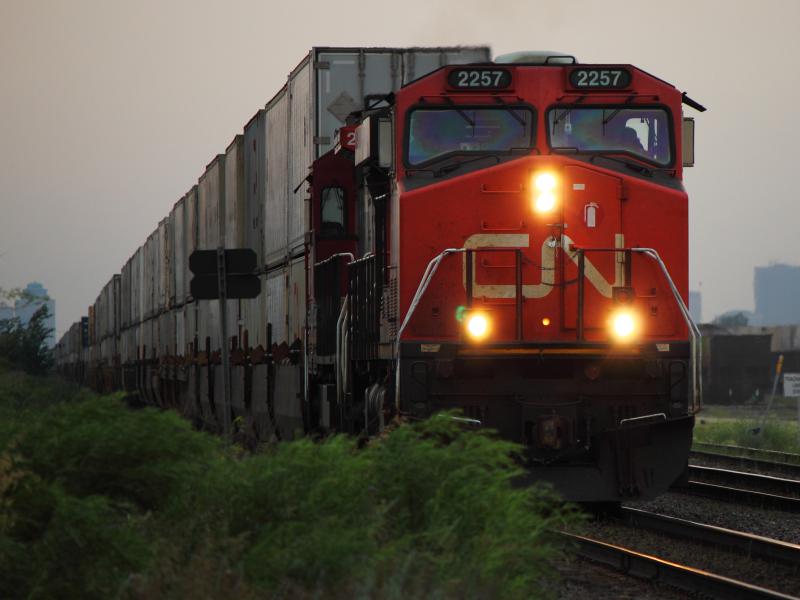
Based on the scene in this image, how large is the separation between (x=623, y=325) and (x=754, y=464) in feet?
31.5

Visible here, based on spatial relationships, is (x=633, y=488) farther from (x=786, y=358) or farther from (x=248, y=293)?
(x=786, y=358)

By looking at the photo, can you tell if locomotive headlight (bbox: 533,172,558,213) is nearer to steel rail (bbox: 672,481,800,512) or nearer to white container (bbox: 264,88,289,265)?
steel rail (bbox: 672,481,800,512)

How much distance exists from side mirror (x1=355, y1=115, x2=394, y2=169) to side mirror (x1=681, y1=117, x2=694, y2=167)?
2.67 m

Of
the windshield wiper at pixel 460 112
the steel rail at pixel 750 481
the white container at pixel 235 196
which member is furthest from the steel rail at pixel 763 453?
the windshield wiper at pixel 460 112

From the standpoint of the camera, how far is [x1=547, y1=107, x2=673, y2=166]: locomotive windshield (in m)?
11.8

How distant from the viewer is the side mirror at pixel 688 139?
471 inches

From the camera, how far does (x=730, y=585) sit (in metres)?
8.83

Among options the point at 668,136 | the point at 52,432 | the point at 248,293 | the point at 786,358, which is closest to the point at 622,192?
the point at 668,136

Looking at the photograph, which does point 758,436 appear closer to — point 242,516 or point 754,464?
point 754,464

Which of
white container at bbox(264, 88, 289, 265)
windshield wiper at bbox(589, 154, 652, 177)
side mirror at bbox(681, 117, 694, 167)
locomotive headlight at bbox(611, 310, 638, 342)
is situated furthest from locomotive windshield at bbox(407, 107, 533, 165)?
white container at bbox(264, 88, 289, 265)

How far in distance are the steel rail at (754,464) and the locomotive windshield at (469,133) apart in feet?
28.8

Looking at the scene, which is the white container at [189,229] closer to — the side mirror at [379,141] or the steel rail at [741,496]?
the steel rail at [741,496]

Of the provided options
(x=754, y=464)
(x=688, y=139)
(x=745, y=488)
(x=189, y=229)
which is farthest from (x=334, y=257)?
(x=189, y=229)

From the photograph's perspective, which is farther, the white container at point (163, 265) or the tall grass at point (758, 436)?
the white container at point (163, 265)
